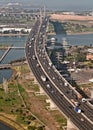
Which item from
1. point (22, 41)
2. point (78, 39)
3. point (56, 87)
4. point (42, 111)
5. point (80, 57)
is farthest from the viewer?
point (78, 39)

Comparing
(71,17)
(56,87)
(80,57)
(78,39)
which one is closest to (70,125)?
(56,87)

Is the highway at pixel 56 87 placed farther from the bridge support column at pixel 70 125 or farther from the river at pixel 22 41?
the river at pixel 22 41

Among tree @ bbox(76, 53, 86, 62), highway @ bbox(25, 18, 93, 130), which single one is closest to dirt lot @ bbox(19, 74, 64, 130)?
highway @ bbox(25, 18, 93, 130)

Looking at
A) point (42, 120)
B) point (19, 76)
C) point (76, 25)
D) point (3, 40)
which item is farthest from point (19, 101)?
point (76, 25)

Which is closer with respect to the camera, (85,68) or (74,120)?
(74,120)

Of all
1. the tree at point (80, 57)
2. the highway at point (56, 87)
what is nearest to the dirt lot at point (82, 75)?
the highway at point (56, 87)

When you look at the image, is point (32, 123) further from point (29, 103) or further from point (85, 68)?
point (85, 68)

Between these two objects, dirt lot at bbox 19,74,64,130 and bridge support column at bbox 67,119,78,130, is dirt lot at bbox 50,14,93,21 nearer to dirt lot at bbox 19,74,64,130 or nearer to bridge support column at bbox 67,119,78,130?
dirt lot at bbox 19,74,64,130

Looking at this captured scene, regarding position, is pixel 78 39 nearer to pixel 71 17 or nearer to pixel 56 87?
pixel 71 17

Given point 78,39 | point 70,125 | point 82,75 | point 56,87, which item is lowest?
point 78,39
